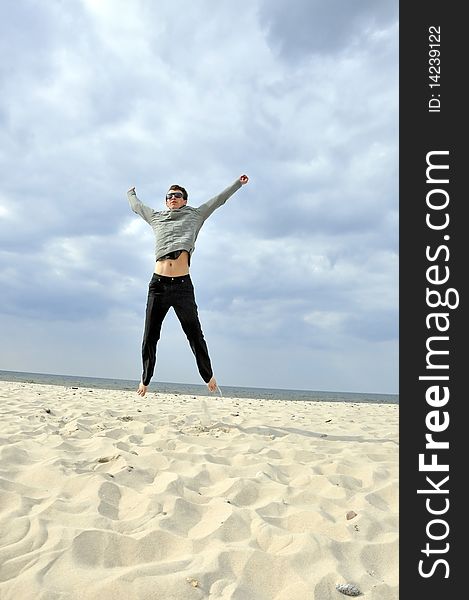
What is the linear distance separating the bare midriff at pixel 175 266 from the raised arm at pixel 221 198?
2.51 ft

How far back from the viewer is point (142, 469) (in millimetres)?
3949

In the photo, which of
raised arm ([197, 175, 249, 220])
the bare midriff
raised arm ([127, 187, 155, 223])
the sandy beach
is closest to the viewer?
the sandy beach

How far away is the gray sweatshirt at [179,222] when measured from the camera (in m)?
6.21

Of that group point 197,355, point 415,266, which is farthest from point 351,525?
point 197,355

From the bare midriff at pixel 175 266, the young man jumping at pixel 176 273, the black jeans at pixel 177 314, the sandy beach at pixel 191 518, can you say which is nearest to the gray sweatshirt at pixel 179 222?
the young man jumping at pixel 176 273

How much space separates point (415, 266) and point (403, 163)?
79cm

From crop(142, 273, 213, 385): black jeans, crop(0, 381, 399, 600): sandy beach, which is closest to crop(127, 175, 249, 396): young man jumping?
crop(142, 273, 213, 385): black jeans

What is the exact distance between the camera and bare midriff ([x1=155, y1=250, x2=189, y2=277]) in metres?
6.18

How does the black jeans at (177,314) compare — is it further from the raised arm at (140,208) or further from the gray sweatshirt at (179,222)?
the raised arm at (140,208)

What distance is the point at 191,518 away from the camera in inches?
118

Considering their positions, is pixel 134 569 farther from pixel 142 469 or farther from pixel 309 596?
pixel 142 469

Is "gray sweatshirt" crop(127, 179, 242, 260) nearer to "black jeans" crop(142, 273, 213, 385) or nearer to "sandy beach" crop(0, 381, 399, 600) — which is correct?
"black jeans" crop(142, 273, 213, 385)

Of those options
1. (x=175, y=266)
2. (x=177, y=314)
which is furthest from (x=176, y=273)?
(x=177, y=314)

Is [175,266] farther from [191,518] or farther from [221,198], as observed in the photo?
[191,518]
